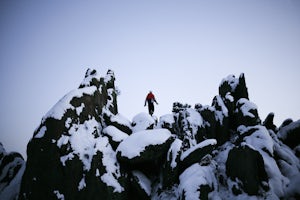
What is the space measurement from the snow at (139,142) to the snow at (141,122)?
3.41 metres

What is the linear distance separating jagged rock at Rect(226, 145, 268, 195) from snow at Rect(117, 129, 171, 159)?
496cm

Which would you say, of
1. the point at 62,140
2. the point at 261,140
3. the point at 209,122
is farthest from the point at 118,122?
the point at 261,140

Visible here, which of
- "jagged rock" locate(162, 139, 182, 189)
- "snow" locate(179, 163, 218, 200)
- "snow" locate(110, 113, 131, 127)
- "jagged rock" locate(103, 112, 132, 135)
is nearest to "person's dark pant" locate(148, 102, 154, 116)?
"snow" locate(110, 113, 131, 127)

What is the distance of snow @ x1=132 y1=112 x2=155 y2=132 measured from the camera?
19.0 meters

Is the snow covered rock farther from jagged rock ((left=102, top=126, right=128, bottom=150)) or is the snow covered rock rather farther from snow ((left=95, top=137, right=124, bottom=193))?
jagged rock ((left=102, top=126, right=128, bottom=150))

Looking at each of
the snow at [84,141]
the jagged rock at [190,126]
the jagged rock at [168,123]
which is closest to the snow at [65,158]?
the snow at [84,141]

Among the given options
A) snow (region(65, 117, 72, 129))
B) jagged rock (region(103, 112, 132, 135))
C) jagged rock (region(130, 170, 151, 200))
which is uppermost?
snow (region(65, 117, 72, 129))

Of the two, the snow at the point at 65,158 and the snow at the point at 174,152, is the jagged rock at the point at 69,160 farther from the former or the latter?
the snow at the point at 174,152

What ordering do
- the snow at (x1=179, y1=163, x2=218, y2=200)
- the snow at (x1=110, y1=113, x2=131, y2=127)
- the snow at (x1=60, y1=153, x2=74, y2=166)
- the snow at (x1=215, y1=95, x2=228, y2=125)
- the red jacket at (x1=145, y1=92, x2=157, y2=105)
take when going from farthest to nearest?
the red jacket at (x1=145, y1=92, x2=157, y2=105) → the snow at (x1=215, y1=95, x2=228, y2=125) → the snow at (x1=110, y1=113, x2=131, y2=127) → the snow at (x1=60, y1=153, x2=74, y2=166) → the snow at (x1=179, y1=163, x2=218, y2=200)

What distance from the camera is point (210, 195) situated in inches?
510

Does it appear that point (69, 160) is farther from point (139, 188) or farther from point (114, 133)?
point (139, 188)

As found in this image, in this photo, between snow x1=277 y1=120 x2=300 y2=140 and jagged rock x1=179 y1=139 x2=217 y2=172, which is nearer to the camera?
jagged rock x1=179 y1=139 x2=217 y2=172

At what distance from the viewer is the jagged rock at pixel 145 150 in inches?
561

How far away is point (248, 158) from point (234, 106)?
1291 centimetres
